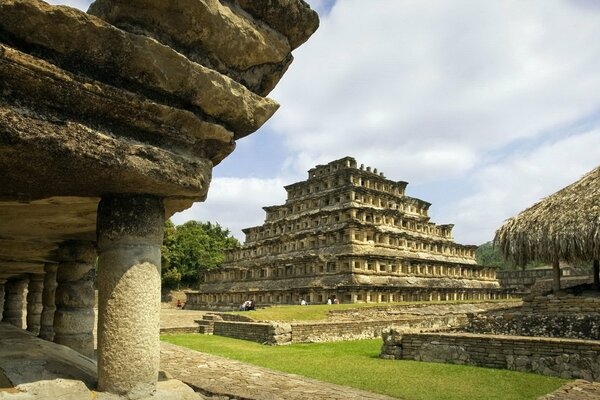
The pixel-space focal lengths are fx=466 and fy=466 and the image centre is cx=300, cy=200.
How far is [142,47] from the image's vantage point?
9.07ft

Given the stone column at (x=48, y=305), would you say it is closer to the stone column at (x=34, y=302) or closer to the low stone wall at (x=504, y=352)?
the stone column at (x=34, y=302)

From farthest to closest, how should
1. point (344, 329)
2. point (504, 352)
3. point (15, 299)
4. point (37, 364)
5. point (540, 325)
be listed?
point (344, 329) → point (540, 325) → point (15, 299) → point (504, 352) → point (37, 364)

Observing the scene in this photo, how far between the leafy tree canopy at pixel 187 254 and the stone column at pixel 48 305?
3747 centimetres

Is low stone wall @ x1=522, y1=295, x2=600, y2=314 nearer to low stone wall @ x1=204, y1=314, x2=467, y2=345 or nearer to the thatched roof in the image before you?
A: the thatched roof

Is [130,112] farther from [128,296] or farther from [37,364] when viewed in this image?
[37,364]

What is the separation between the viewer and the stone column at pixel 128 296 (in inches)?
121

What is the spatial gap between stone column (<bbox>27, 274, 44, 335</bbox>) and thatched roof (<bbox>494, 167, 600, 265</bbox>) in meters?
18.6

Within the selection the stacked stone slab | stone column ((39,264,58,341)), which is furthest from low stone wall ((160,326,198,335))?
the stacked stone slab

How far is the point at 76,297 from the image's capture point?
18.7 ft

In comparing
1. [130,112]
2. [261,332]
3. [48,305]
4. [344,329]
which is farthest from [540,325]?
[130,112]

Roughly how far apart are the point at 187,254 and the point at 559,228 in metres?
39.3

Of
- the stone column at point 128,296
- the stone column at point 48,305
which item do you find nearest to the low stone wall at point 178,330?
the stone column at point 48,305

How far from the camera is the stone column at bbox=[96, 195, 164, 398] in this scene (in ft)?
10.1

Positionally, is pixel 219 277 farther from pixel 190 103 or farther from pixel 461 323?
pixel 190 103
